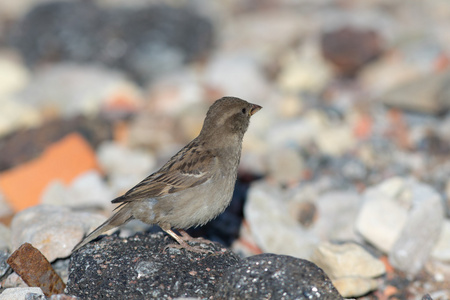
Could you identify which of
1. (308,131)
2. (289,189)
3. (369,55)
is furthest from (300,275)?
(369,55)

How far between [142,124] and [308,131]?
2.66 metres

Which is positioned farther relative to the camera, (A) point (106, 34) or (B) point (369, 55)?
(A) point (106, 34)

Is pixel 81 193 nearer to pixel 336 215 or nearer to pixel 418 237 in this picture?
pixel 336 215

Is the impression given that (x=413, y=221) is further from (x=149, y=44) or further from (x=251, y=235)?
(x=149, y=44)

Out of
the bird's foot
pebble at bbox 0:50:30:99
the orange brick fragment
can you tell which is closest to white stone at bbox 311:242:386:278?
the bird's foot

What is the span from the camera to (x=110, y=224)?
5.53 meters

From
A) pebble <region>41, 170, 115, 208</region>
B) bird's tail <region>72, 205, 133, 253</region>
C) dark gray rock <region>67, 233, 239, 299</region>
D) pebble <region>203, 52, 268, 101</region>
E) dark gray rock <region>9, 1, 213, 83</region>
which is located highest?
dark gray rock <region>9, 1, 213, 83</region>

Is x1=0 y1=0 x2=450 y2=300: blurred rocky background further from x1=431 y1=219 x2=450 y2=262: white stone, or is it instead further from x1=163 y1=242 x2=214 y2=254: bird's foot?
x1=163 y1=242 x2=214 y2=254: bird's foot

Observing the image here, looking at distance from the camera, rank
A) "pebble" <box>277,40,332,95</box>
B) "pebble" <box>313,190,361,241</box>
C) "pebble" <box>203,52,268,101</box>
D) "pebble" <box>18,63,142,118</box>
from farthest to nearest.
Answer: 1. "pebble" <box>277,40,332,95</box>
2. "pebble" <box>203,52,268,101</box>
3. "pebble" <box>18,63,142,118</box>
4. "pebble" <box>313,190,361,241</box>

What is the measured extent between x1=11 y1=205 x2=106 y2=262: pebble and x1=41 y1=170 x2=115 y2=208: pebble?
53.8 inches

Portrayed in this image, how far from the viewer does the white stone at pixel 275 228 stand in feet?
22.1

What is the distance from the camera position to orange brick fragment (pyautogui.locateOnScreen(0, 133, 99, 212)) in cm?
783

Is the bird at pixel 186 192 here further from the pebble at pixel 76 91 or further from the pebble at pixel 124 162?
the pebble at pixel 76 91

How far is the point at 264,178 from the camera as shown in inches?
334
